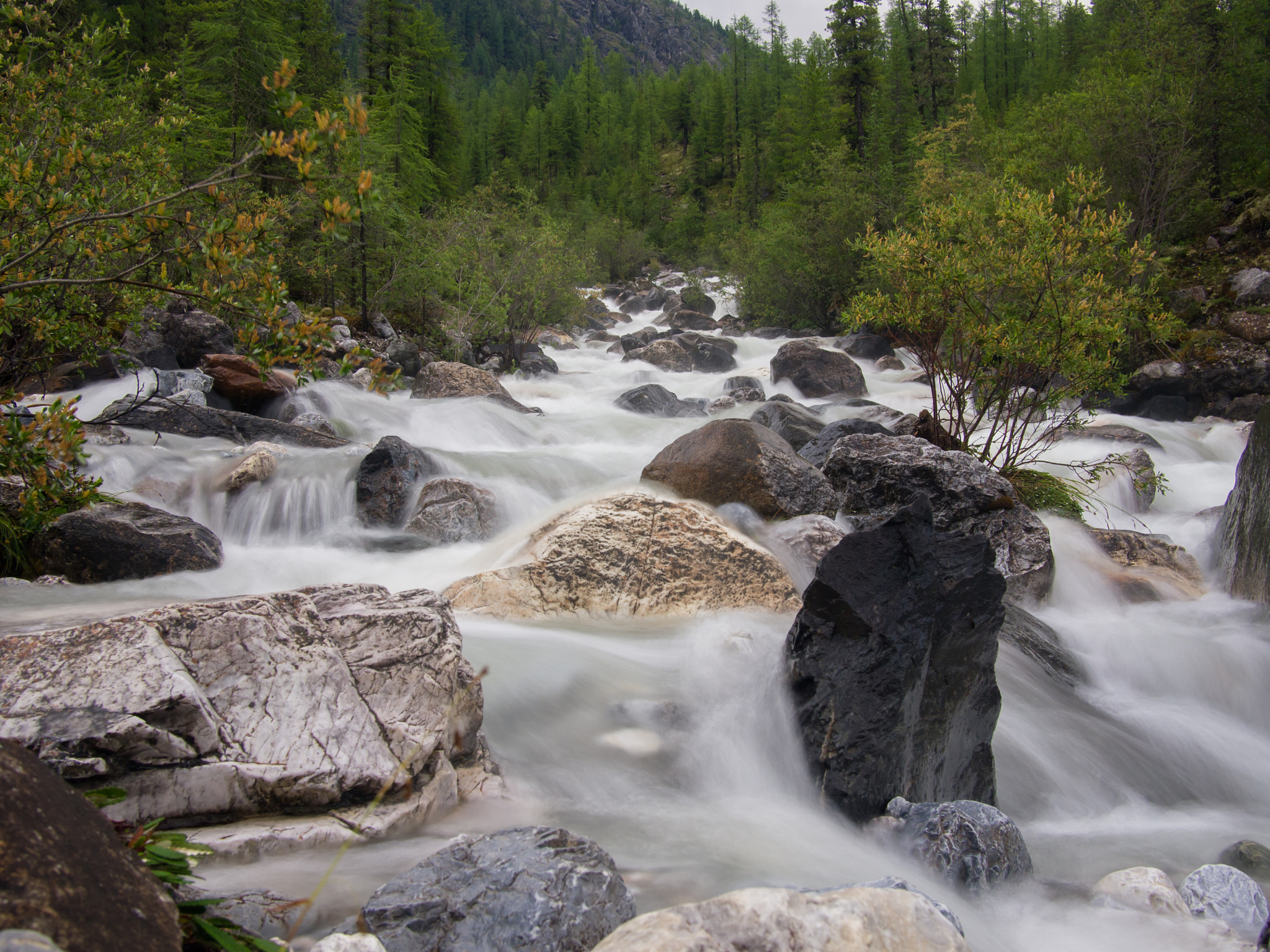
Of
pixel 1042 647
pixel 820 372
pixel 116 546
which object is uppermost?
pixel 820 372

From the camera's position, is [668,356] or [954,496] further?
[668,356]

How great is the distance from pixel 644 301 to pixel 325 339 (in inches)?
1571

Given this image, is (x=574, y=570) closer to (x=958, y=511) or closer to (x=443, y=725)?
(x=443, y=725)

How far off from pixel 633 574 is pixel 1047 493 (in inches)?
257

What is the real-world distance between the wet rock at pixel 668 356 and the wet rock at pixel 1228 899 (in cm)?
2013

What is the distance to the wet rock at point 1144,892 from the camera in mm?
3453

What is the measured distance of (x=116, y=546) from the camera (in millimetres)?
6465

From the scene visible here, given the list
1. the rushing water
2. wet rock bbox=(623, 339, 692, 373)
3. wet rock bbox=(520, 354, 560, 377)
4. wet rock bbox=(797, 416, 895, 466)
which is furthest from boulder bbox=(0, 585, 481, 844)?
wet rock bbox=(623, 339, 692, 373)

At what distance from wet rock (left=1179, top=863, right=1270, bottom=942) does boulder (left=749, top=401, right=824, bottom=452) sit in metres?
7.46

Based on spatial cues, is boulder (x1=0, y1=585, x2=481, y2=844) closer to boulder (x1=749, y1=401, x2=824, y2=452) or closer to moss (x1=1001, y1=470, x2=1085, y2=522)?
boulder (x1=749, y1=401, x2=824, y2=452)

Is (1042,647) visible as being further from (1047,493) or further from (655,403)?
(655,403)

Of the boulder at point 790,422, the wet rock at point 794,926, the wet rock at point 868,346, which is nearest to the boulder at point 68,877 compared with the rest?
the wet rock at point 794,926

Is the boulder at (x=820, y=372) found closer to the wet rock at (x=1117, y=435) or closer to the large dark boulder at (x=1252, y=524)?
the wet rock at (x=1117, y=435)

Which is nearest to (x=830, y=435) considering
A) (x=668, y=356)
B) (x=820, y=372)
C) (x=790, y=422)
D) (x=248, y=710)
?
(x=790, y=422)
